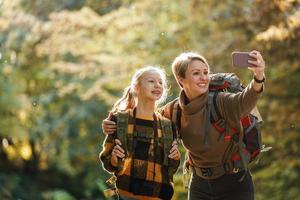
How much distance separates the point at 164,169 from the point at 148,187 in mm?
119

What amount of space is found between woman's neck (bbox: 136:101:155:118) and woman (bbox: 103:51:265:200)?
5.9 inches

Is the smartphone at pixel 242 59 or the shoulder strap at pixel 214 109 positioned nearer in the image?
the smartphone at pixel 242 59

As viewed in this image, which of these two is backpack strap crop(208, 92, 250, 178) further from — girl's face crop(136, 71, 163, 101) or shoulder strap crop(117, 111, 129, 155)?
shoulder strap crop(117, 111, 129, 155)

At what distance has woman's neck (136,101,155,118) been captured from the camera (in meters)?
3.76

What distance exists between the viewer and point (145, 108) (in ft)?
12.4

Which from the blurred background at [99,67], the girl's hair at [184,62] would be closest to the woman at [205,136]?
the girl's hair at [184,62]

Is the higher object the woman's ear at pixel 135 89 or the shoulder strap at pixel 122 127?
the woman's ear at pixel 135 89

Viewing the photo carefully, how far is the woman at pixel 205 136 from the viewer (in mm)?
Result: 3678

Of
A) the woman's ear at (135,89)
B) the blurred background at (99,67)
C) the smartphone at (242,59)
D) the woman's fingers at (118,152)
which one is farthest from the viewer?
the blurred background at (99,67)

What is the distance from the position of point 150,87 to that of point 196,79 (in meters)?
0.24

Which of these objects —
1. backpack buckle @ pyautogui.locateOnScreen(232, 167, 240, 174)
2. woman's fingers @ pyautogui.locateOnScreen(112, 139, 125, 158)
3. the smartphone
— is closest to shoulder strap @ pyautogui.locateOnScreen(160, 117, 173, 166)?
woman's fingers @ pyautogui.locateOnScreen(112, 139, 125, 158)

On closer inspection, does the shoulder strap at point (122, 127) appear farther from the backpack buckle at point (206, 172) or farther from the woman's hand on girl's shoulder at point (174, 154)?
the backpack buckle at point (206, 172)

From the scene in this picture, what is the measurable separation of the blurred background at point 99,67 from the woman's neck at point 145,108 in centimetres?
366

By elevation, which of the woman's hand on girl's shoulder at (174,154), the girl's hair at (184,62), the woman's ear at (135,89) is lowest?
the woman's hand on girl's shoulder at (174,154)
